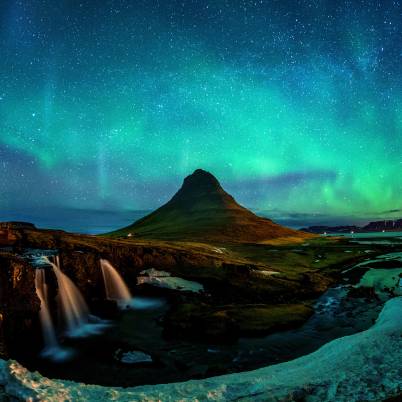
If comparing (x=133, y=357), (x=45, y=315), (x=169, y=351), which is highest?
(x=45, y=315)

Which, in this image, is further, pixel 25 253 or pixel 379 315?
pixel 25 253

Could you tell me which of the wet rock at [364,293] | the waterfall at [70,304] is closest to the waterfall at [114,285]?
the waterfall at [70,304]

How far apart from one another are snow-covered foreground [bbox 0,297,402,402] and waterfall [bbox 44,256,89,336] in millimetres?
18465

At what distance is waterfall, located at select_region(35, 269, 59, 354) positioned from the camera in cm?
2955

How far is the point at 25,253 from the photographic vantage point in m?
41.1

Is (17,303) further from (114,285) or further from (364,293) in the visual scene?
(364,293)

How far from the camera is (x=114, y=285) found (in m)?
47.7

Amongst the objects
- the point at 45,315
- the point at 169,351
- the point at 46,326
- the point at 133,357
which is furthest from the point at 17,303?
the point at 169,351

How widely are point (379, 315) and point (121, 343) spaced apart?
26032 mm

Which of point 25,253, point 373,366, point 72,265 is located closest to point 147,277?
point 72,265

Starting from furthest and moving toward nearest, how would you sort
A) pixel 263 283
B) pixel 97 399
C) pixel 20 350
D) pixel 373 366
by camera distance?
pixel 263 283
pixel 20 350
pixel 373 366
pixel 97 399

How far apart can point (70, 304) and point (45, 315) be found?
438cm

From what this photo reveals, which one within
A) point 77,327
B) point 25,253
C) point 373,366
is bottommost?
point 77,327

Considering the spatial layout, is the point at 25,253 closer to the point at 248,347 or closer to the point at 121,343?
the point at 121,343
